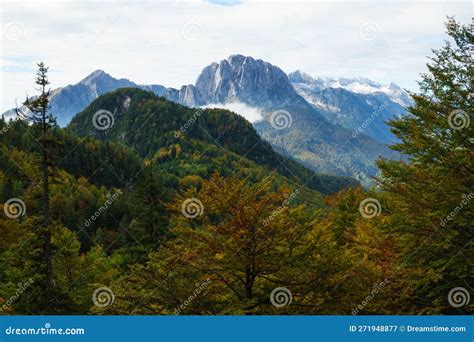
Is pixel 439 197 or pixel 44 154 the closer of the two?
pixel 439 197

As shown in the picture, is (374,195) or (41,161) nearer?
(41,161)

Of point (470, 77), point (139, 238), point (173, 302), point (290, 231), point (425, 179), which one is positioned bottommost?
point (139, 238)

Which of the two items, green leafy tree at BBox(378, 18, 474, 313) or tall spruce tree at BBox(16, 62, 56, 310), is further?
tall spruce tree at BBox(16, 62, 56, 310)

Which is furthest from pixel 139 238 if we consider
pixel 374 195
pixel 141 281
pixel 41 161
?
pixel 141 281

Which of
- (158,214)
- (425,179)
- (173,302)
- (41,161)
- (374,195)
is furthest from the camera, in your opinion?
(158,214)

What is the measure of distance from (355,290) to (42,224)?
14.9 m

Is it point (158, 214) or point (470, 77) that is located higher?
point (470, 77)

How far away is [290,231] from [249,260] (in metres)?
1.62

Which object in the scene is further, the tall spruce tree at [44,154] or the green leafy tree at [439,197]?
the tall spruce tree at [44,154]

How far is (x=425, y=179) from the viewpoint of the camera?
16.0 m

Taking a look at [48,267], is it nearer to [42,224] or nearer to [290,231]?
[42,224]

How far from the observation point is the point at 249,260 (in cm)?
1454

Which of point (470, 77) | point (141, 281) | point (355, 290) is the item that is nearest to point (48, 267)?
point (141, 281)

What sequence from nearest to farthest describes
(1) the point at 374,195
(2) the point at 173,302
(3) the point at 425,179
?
(2) the point at 173,302
(3) the point at 425,179
(1) the point at 374,195
